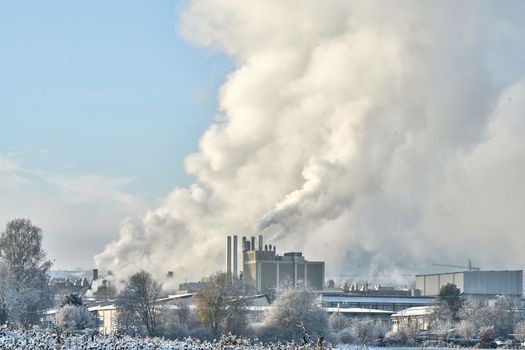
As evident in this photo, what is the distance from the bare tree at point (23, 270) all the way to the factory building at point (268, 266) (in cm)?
6513

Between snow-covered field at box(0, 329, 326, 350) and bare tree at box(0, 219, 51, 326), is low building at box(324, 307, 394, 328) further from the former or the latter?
snow-covered field at box(0, 329, 326, 350)

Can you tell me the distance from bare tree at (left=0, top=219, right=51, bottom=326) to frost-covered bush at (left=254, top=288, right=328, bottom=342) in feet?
63.3

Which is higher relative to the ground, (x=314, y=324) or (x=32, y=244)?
(x=32, y=244)

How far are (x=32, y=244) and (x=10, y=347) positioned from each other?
179 ft

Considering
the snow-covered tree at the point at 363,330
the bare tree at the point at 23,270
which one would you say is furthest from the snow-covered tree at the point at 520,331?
the bare tree at the point at 23,270

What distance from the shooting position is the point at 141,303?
3401 inches

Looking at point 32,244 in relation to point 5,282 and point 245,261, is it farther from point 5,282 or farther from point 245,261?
point 245,261

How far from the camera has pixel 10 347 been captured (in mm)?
31859

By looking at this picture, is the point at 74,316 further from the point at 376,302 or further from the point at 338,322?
the point at 376,302

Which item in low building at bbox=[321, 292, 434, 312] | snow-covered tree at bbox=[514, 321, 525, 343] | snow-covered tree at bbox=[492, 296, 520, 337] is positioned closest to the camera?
snow-covered tree at bbox=[514, 321, 525, 343]

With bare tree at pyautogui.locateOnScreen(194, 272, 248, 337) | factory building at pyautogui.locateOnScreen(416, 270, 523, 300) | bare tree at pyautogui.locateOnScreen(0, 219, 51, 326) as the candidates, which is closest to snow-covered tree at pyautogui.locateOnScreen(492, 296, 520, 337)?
bare tree at pyautogui.locateOnScreen(194, 272, 248, 337)

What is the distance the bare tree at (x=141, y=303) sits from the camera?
8338cm

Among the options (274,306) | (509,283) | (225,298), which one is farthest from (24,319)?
(509,283)

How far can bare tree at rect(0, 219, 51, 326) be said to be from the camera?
7525 cm
